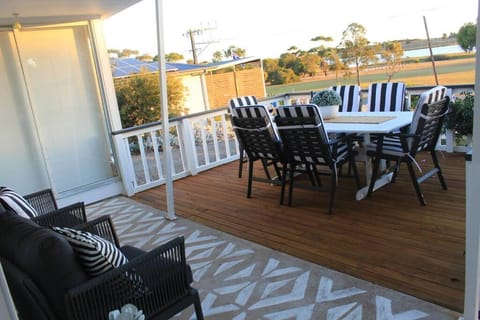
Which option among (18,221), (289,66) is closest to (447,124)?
(18,221)

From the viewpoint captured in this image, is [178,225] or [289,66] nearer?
[178,225]

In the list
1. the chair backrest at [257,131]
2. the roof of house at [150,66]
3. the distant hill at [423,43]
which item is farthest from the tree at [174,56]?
the chair backrest at [257,131]

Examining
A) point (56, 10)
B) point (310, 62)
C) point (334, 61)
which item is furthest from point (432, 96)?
point (310, 62)

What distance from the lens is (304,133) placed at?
344cm

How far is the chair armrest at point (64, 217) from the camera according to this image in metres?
2.58

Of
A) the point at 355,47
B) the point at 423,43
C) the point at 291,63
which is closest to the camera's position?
the point at 423,43

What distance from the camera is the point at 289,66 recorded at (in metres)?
10.1

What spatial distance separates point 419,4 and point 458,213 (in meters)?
5.06

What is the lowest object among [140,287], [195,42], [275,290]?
[275,290]

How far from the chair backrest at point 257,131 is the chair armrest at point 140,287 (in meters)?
1.99

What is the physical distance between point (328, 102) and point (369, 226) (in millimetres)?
1576

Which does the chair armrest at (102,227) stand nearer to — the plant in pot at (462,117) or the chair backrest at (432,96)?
the chair backrest at (432,96)

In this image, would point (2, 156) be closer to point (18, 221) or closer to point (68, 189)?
point (68, 189)

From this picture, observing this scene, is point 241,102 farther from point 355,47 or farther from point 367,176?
point 355,47
